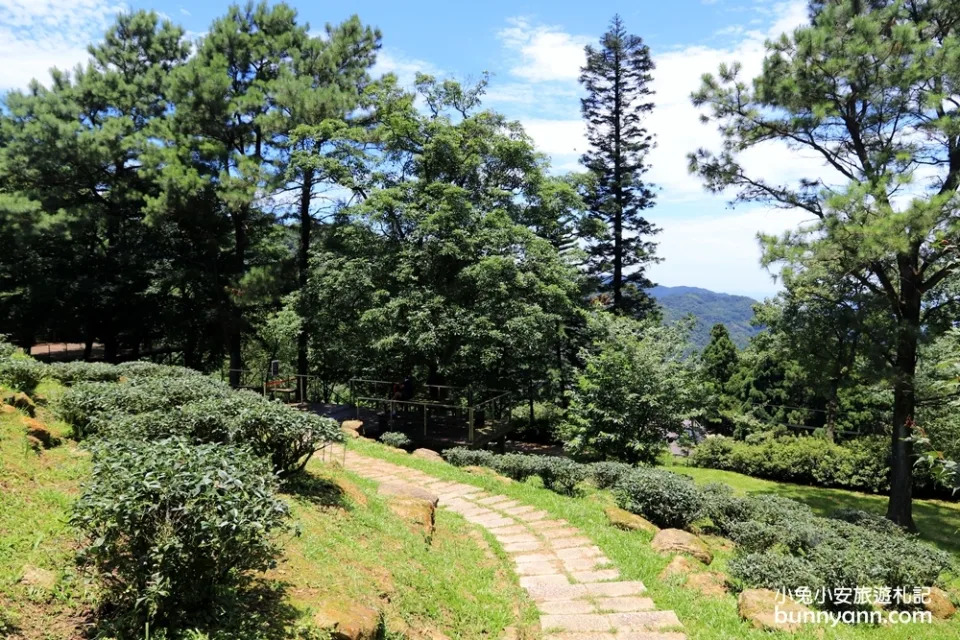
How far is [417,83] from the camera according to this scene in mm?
15195

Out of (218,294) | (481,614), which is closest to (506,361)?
(218,294)

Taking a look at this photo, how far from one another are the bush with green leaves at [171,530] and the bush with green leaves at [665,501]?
5427mm

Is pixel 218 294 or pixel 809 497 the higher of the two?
pixel 218 294

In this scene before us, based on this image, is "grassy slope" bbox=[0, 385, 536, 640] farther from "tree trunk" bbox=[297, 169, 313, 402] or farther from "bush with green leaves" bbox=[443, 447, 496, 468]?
"tree trunk" bbox=[297, 169, 313, 402]

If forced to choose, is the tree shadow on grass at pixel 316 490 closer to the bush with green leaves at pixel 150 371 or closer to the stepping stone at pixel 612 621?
the stepping stone at pixel 612 621

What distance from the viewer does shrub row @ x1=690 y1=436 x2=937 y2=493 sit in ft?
43.3

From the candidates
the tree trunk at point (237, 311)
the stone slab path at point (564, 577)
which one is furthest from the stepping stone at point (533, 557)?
the tree trunk at point (237, 311)

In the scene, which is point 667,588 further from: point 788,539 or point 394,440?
point 394,440

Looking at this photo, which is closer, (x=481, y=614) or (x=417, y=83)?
(x=481, y=614)

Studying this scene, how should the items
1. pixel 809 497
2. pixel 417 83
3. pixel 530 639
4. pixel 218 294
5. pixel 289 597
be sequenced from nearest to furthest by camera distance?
1. pixel 289 597
2. pixel 530 639
3. pixel 809 497
4. pixel 417 83
5. pixel 218 294

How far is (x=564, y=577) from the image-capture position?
16.9 ft

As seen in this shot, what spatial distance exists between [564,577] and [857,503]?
33.6ft

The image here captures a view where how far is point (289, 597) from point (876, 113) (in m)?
11.9

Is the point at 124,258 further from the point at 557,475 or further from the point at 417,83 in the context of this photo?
the point at 557,475
